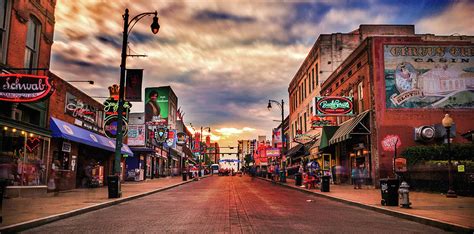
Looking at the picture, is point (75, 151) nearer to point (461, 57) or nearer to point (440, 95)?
point (440, 95)

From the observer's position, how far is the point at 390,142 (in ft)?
89.5

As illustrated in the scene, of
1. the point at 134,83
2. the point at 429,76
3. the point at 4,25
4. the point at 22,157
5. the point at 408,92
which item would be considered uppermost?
A: the point at 429,76

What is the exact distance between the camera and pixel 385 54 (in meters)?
28.2

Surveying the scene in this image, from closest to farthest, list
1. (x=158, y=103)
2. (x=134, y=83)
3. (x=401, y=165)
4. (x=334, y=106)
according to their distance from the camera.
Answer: (x=134, y=83) → (x=401, y=165) → (x=334, y=106) → (x=158, y=103)

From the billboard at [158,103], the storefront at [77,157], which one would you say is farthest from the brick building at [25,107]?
the billboard at [158,103]

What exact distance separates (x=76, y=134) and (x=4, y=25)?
8.24 meters

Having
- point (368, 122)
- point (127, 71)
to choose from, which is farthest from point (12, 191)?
point (368, 122)

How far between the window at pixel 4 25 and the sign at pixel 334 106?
21.1m

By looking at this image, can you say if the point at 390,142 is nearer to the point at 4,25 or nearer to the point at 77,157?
the point at 77,157

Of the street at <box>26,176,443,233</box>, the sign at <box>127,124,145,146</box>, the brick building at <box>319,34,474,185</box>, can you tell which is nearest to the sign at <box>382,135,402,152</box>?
the brick building at <box>319,34,474,185</box>

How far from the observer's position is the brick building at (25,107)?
56.2ft

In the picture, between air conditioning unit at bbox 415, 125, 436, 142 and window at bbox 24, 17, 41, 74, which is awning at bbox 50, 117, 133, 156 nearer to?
window at bbox 24, 17, 41, 74

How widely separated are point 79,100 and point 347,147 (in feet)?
71.1

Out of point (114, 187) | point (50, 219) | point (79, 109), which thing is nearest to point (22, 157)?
point (114, 187)
